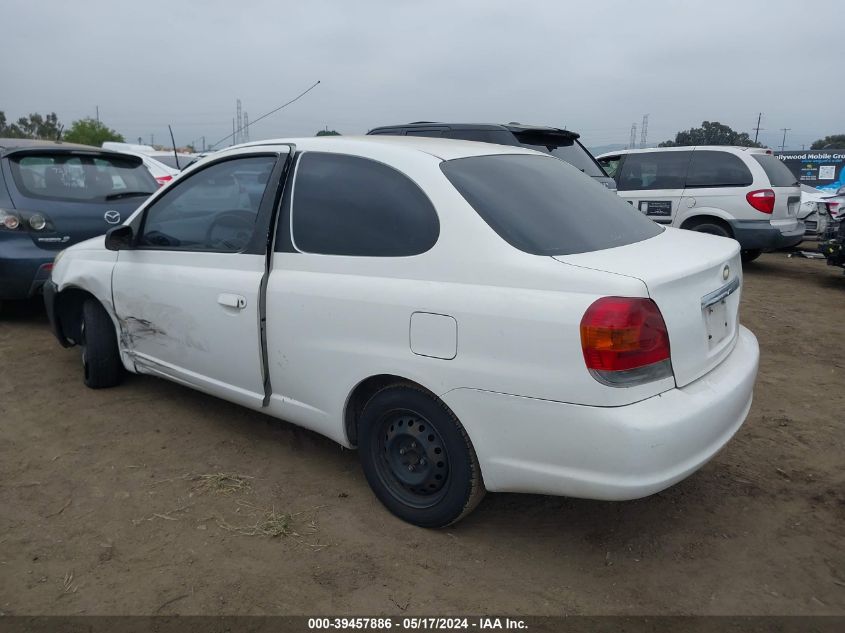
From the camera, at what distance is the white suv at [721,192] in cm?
908

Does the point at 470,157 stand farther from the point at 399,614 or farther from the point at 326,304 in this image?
the point at 399,614

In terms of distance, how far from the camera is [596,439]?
2.40 meters

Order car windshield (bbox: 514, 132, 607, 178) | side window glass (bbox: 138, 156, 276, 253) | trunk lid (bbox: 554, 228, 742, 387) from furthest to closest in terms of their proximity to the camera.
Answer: car windshield (bbox: 514, 132, 607, 178) < side window glass (bbox: 138, 156, 276, 253) < trunk lid (bbox: 554, 228, 742, 387)

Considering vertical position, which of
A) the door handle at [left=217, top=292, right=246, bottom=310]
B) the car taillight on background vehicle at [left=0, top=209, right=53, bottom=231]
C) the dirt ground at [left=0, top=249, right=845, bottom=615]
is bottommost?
the dirt ground at [left=0, top=249, right=845, bottom=615]

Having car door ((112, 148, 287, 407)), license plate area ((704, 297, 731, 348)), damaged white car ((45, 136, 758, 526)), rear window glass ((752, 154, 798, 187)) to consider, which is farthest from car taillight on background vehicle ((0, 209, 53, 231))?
rear window glass ((752, 154, 798, 187))

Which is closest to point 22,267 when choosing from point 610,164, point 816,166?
point 610,164

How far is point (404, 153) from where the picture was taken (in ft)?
10.0

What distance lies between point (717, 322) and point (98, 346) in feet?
12.1

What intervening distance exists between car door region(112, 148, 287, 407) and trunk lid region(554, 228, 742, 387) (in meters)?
1.61

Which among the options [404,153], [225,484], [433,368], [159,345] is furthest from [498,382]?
[159,345]

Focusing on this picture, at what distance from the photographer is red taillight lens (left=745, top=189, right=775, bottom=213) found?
9.00 m

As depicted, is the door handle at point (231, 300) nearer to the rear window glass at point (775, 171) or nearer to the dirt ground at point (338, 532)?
the dirt ground at point (338, 532)

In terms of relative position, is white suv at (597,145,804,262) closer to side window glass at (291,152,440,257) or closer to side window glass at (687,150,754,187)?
side window glass at (687,150,754,187)

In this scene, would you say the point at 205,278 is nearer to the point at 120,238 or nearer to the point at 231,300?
the point at 231,300
